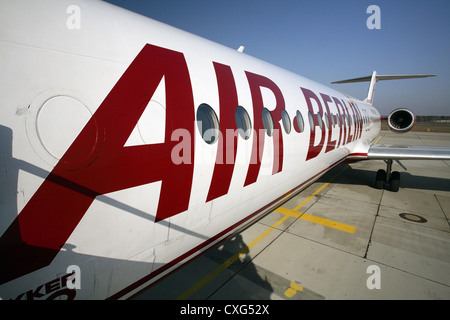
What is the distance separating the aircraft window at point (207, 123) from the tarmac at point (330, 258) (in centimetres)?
199

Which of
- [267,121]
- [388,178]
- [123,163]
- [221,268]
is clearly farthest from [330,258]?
[388,178]

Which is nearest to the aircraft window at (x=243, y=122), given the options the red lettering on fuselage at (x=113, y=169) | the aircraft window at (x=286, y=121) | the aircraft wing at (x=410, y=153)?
the red lettering on fuselage at (x=113, y=169)

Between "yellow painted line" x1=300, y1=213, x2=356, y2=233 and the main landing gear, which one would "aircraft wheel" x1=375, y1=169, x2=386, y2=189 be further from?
"yellow painted line" x1=300, y1=213, x2=356, y2=233

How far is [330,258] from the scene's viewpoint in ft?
14.3

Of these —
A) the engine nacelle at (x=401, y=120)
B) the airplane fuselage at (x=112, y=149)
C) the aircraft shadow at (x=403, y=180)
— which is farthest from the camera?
the engine nacelle at (x=401, y=120)

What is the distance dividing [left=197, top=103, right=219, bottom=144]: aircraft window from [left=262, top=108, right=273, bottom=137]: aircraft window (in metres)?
1.07

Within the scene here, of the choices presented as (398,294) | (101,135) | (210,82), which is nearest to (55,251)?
(101,135)

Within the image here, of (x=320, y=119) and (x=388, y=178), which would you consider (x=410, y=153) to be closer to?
(x=388, y=178)

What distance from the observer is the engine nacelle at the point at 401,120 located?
39.9 feet

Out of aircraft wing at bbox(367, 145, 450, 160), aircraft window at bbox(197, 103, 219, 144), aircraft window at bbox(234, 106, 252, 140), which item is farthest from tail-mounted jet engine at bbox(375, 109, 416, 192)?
aircraft window at bbox(197, 103, 219, 144)

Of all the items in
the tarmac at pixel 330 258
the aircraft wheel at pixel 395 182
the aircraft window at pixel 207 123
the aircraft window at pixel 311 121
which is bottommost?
the tarmac at pixel 330 258

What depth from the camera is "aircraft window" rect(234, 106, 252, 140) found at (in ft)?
9.52

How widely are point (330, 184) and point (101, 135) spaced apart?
31.5ft

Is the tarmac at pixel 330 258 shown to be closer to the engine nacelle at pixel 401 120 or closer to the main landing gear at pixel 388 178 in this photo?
the main landing gear at pixel 388 178
